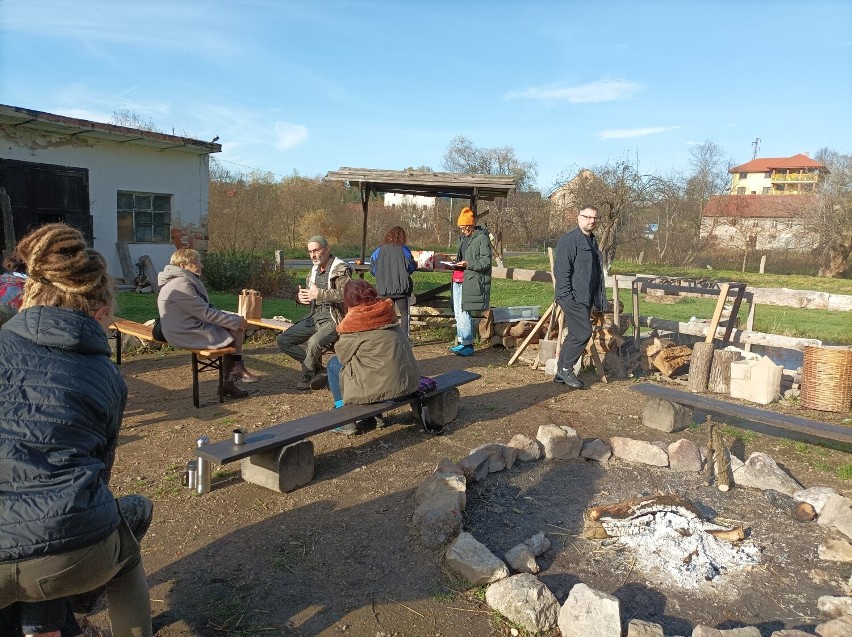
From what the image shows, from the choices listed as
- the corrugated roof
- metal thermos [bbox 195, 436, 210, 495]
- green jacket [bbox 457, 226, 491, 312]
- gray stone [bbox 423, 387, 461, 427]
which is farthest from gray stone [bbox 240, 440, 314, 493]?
the corrugated roof

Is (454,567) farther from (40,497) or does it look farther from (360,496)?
(40,497)

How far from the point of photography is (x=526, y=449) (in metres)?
4.92

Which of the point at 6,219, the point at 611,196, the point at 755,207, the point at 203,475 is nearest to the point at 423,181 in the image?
the point at 203,475

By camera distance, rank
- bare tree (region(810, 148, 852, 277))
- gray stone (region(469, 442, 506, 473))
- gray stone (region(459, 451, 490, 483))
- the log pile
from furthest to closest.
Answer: bare tree (region(810, 148, 852, 277)) → the log pile → gray stone (region(469, 442, 506, 473)) → gray stone (region(459, 451, 490, 483))

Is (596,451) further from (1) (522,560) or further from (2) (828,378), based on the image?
(2) (828,378)

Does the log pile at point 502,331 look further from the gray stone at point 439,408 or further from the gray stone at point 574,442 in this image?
the gray stone at point 574,442

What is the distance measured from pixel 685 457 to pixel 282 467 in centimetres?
297

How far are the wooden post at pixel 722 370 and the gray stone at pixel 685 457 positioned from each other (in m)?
2.36

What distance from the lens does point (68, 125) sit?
12.6 metres

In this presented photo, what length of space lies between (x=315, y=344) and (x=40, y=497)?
4390mm

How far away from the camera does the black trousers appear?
7013mm

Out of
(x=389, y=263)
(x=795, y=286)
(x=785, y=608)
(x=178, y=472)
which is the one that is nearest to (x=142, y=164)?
(x=389, y=263)

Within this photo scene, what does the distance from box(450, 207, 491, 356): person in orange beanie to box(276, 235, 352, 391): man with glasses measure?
2.43m

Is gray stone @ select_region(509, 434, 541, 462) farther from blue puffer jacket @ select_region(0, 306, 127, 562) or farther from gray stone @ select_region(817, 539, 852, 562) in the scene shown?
blue puffer jacket @ select_region(0, 306, 127, 562)
